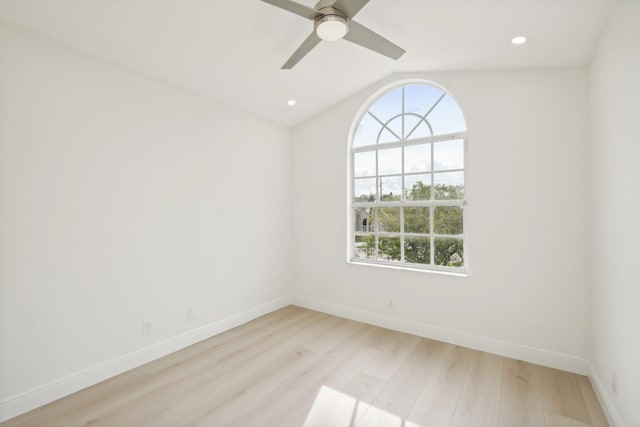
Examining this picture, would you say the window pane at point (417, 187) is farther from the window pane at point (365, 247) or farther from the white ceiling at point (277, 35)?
the white ceiling at point (277, 35)

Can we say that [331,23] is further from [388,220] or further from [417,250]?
[417,250]

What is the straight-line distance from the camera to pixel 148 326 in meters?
2.70

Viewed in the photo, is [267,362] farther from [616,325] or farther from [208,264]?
[616,325]

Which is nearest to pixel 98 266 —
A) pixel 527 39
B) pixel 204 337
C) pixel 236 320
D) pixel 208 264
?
pixel 208 264

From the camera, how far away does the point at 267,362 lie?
2.70m

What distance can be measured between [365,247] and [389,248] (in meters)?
0.33

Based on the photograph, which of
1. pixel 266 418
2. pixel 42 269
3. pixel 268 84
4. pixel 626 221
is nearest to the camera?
pixel 626 221

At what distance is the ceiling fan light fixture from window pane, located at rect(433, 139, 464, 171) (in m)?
1.87

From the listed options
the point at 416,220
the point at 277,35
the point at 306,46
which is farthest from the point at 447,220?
the point at 277,35

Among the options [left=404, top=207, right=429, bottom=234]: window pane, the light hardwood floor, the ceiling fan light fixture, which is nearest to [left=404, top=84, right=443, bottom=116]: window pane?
[left=404, top=207, right=429, bottom=234]: window pane

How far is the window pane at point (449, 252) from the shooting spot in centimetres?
316

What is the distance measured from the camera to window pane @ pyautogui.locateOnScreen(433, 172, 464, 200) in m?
3.13

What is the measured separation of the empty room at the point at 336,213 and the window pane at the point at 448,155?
0.02 m

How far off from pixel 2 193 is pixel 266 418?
7.40 feet
